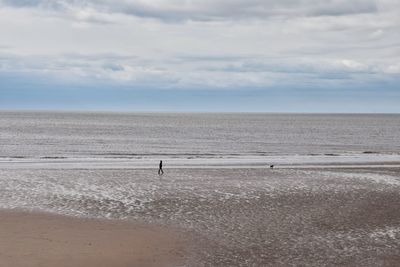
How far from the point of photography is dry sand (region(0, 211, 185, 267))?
1439 centimetres

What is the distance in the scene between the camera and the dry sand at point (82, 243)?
14391 millimetres

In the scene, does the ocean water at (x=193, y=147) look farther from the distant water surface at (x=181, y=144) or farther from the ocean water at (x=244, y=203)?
the ocean water at (x=244, y=203)

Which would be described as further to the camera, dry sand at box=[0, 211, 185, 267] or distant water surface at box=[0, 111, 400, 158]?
distant water surface at box=[0, 111, 400, 158]

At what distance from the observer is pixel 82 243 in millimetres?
16219

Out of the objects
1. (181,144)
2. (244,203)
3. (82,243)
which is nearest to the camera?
→ (82,243)

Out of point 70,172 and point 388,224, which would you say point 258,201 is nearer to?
point 388,224

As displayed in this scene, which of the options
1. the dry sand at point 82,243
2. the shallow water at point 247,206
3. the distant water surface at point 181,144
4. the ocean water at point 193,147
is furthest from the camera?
the distant water surface at point 181,144

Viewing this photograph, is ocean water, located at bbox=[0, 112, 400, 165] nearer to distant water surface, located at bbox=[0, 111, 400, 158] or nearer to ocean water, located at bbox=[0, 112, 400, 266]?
distant water surface, located at bbox=[0, 111, 400, 158]

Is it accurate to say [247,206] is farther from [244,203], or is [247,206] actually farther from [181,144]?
[181,144]

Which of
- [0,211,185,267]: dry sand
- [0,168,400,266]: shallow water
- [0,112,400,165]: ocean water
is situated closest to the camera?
[0,211,185,267]: dry sand

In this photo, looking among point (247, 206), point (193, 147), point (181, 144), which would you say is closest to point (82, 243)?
point (247, 206)

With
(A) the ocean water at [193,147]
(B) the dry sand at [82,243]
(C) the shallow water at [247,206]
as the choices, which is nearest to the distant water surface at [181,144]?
(A) the ocean water at [193,147]

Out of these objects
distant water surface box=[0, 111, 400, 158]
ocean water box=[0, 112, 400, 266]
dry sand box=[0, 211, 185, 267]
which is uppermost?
dry sand box=[0, 211, 185, 267]

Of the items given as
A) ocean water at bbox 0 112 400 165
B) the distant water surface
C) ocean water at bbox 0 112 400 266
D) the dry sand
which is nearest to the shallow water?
ocean water at bbox 0 112 400 266
